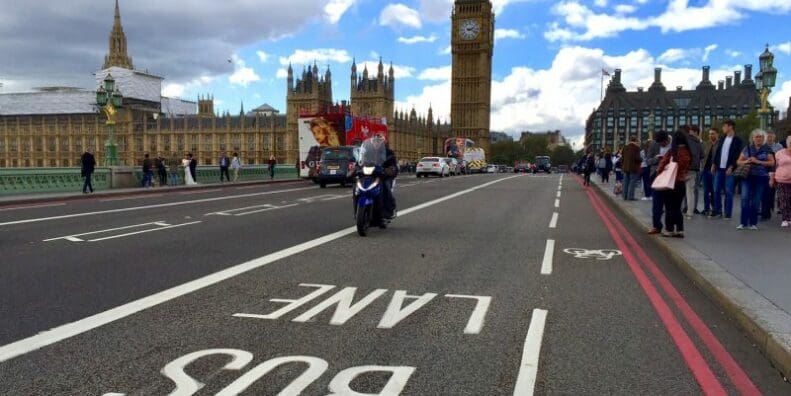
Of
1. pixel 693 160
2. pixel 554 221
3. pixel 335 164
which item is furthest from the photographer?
pixel 335 164

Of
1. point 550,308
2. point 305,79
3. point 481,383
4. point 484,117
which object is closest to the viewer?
point 481,383

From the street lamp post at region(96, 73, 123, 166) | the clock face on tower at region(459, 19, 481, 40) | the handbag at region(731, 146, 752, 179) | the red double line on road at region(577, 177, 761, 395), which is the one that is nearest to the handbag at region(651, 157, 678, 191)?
the red double line on road at region(577, 177, 761, 395)

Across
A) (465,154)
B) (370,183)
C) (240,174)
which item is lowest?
(240,174)

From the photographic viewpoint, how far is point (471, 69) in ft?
428

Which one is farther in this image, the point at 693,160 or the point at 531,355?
the point at 693,160

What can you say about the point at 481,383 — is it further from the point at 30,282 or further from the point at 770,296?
the point at 30,282

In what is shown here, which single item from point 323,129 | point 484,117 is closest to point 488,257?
point 323,129

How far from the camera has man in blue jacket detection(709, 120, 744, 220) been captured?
465 inches

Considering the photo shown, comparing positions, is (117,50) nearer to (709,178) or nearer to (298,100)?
(298,100)

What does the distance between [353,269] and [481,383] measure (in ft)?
12.2

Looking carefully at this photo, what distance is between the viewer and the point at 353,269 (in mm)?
7277

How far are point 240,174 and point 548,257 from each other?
30786 mm

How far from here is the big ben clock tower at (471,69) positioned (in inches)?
5039

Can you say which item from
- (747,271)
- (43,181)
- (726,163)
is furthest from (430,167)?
(747,271)
